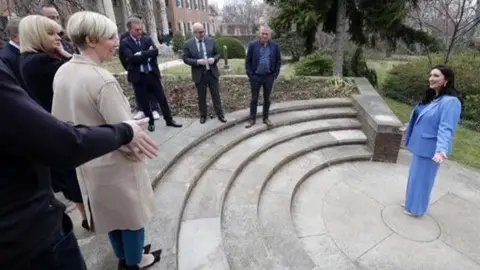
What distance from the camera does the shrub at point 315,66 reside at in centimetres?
874

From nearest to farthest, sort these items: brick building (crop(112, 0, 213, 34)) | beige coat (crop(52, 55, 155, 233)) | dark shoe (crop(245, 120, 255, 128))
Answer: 1. beige coat (crop(52, 55, 155, 233))
2. dark shoe (crop(245, 120, 255, 128))
3. brick building (crop(112, 0, 213, 34))

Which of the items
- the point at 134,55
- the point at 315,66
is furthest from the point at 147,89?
the point at 315,66

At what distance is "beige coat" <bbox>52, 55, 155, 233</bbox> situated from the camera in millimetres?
1581

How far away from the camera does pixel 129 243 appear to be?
1932 mm

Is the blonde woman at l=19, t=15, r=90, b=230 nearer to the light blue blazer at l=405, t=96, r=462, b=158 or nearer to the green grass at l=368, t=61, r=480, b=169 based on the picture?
the light blue blazer at l=405, t=96, r=462, b=158

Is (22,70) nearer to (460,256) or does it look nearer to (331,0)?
(460,256)

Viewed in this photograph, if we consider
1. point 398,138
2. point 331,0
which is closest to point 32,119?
point 398,138

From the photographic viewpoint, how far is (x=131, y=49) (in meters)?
4.26

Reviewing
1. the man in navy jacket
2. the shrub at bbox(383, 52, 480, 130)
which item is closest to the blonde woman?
the man in navy jacket

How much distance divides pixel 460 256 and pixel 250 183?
99.7 inches

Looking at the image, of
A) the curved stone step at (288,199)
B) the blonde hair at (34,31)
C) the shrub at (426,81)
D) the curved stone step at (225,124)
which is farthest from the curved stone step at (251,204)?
A: the shrub at (426,81)

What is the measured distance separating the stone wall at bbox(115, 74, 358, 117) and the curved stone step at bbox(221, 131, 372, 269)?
161 cm

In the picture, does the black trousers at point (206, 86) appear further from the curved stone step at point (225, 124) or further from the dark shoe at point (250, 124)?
the dark shoe at point (250, 124)

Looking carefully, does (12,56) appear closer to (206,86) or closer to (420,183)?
(206,86)
